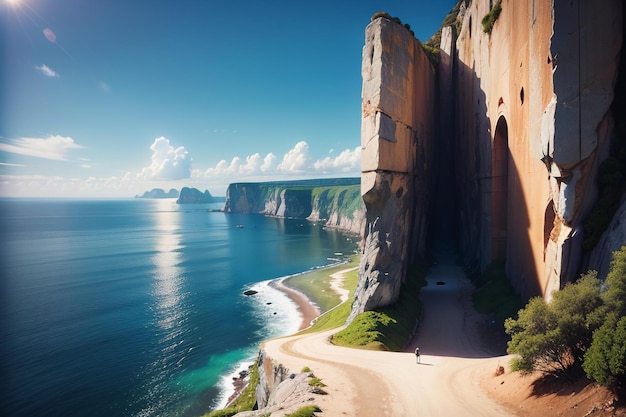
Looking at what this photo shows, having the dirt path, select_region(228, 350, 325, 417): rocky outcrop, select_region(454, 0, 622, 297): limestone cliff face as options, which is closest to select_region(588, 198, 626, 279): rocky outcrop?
select_region(454, 0, 622, 297): limestone cliff face

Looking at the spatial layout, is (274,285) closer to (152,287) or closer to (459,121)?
(152,287)

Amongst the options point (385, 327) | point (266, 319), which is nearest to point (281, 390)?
point (385, 327)

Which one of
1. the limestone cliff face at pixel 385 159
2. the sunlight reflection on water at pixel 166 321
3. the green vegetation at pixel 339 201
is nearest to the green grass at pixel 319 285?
the sunlight reflection on water at pixel 166 321

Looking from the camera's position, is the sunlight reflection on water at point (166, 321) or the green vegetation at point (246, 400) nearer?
the green vegetation at point (246, 400)

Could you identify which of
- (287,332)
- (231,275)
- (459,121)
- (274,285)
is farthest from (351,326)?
(231,275)

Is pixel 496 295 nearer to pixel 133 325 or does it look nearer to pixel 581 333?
pixel 581 333

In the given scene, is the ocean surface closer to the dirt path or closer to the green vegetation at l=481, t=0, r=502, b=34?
the dirt path

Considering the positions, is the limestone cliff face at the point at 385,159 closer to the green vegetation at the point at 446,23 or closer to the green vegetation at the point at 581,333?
the green vegetation at the point at 581,333
